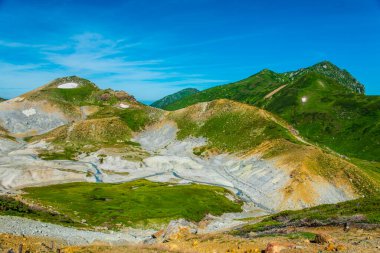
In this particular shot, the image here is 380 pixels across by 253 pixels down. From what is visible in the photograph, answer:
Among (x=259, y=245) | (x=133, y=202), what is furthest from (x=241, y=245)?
(x=133, y=202)

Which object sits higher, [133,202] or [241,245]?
[241,245]

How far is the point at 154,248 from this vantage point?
4531 centimetres

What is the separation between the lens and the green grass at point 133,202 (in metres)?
104

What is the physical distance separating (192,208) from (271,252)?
9156 cm

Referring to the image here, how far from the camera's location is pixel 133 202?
127m

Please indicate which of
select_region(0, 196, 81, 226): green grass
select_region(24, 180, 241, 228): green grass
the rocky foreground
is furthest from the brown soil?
select_region(24, 180, 241, 228): green grass

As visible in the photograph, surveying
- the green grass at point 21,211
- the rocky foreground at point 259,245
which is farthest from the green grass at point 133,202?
the rocky foreground at point 259,245

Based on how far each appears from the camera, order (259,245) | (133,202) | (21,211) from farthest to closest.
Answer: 1. (133,202)
2. (21,211)
3. (259,245)

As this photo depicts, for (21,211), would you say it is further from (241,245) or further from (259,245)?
(259,245)

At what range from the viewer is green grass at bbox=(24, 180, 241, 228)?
342 ft

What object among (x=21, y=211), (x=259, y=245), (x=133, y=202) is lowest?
(x=21, y=211)

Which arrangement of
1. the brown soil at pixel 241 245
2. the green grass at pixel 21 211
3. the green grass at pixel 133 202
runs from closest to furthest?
the brown soil at pixel 241 245 < the green grass at pixel 21 211 < the green grass at pixel 133 202

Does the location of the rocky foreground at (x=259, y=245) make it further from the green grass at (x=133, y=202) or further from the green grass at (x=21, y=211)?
the green grass at (x=133, y=202)

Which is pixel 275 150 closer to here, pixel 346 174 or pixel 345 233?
pixel 346 174
